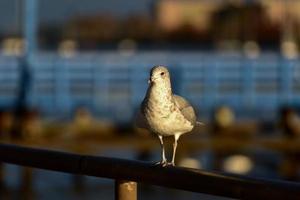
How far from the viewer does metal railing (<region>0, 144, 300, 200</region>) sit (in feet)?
9.58

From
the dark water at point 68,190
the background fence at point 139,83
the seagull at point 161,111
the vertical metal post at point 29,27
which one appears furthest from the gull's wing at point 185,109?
the vertical metal post at point 29,27

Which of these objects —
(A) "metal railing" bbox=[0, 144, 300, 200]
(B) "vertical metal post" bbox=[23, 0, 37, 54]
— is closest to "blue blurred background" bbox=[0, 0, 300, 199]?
(B) "vertical metal post" bbox=[23, 0, 37, 54]

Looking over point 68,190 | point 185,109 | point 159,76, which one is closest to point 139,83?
point 68,190

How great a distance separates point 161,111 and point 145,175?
34cm

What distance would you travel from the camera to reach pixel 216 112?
592 inches

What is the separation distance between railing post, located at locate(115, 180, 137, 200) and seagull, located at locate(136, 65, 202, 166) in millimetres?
161

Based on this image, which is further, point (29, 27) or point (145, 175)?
point (29, 27)

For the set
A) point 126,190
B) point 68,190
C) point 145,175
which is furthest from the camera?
point 68,190

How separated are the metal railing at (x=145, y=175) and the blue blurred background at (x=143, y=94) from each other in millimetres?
8119

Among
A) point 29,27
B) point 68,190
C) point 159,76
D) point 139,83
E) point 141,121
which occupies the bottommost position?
point 68,190

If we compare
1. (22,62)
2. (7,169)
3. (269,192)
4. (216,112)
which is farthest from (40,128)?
(269,192)

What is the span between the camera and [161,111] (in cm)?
364

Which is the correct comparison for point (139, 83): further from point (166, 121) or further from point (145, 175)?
point (145, 175)

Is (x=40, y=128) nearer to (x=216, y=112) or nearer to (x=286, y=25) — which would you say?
(x=216, y=112)
